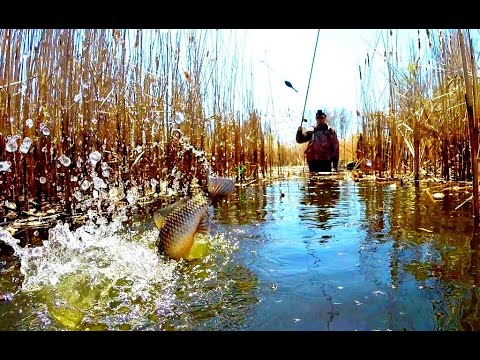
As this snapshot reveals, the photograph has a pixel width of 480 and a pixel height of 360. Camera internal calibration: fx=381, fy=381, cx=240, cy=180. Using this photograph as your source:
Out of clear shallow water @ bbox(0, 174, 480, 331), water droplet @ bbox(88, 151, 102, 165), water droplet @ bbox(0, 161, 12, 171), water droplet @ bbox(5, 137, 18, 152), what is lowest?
clear shallow water @ bbox(0, 174, 480, 331)

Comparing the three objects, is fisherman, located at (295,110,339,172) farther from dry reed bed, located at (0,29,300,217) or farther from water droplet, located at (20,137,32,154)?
water droplet, located at (20,137,32,154)

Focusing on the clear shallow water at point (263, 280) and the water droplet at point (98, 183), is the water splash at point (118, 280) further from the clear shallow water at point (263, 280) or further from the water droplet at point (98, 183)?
the water droplet at point (98, 183)

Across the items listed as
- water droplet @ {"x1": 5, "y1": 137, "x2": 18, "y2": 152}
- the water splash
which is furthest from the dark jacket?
the water splash

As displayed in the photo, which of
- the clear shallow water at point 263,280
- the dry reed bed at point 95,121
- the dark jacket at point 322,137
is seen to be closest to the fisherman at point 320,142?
the dark jacket at point 322,137

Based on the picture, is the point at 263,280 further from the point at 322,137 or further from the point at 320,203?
the point at 322,137

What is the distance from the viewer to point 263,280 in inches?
82.3

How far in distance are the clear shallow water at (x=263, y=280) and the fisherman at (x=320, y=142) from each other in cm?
673

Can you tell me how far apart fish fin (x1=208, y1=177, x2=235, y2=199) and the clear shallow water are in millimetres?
407

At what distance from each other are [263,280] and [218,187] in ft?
2.82

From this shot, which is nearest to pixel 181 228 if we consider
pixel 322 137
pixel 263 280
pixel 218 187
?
pixel 218 187

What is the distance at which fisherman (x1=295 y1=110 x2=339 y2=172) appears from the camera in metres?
10.1
